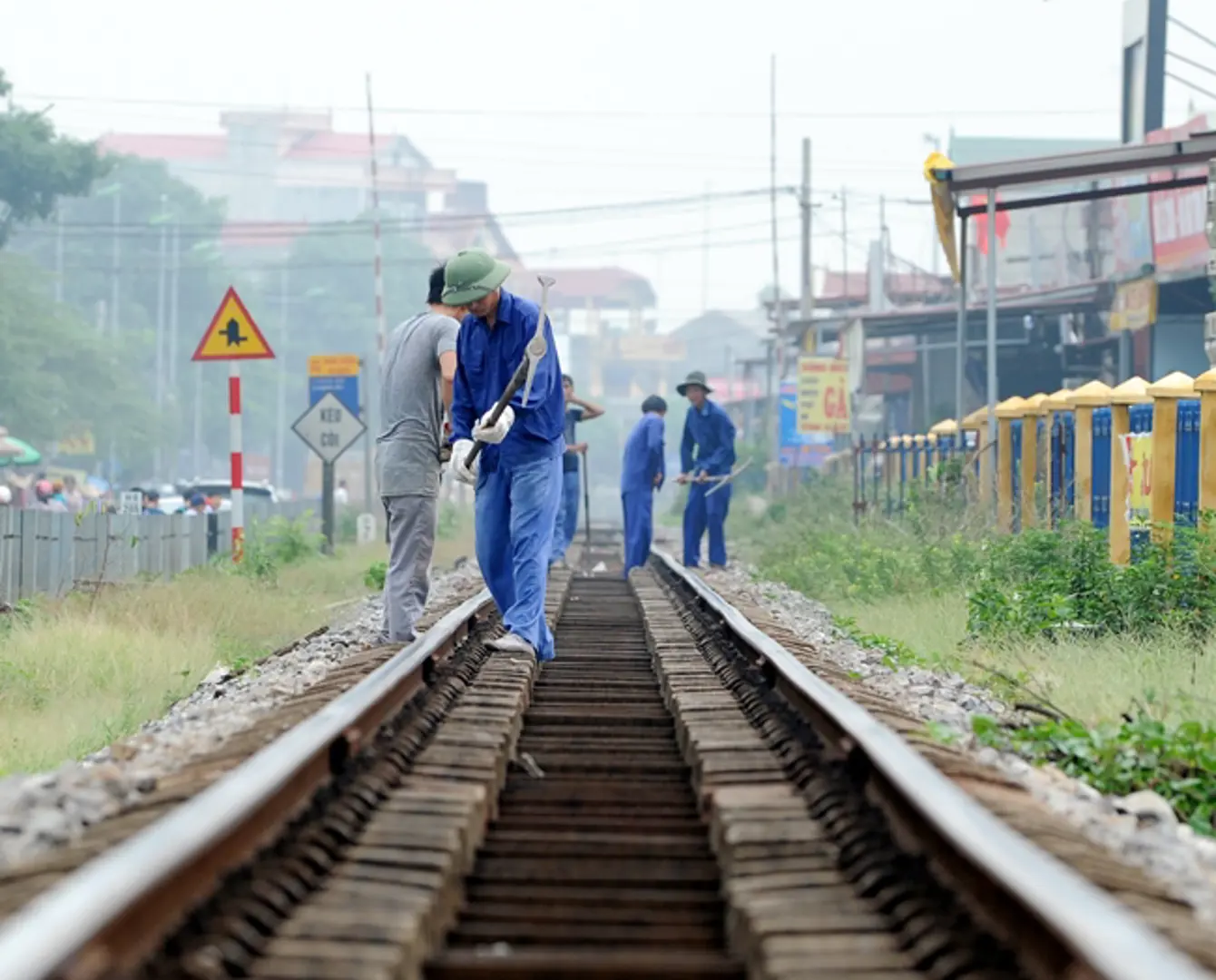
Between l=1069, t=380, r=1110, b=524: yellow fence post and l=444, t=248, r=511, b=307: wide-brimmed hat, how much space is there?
834cm

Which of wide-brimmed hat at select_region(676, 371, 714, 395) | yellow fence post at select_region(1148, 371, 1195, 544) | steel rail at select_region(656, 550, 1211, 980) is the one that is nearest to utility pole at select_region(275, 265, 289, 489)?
wide-brimmed hat at select_region(676, 371, 714, 395)

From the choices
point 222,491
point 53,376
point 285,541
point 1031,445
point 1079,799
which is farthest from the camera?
point 53,376

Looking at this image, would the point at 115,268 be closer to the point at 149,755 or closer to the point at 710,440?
the point at 710,440

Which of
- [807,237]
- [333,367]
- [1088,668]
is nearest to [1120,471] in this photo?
[1088,668]

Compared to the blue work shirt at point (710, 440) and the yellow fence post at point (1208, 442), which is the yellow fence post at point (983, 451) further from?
the yellow fence post at point (1208, 442)

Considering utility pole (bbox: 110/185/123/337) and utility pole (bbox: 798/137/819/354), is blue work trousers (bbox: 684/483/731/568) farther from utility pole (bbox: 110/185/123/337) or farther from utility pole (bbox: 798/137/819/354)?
utility pole (bbox: 110/185/123/337)

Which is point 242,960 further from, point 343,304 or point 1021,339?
point 343,304

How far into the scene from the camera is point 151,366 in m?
75.8

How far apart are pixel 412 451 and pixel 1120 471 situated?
7262mm

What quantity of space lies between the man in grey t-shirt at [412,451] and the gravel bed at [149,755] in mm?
454

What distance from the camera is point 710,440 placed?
1800 cm

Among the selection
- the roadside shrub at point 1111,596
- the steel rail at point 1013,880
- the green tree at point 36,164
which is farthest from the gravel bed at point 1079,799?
Answer: the green tree at point 36,164

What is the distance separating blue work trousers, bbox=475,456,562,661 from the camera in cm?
841

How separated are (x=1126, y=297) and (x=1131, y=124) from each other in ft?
10.0
